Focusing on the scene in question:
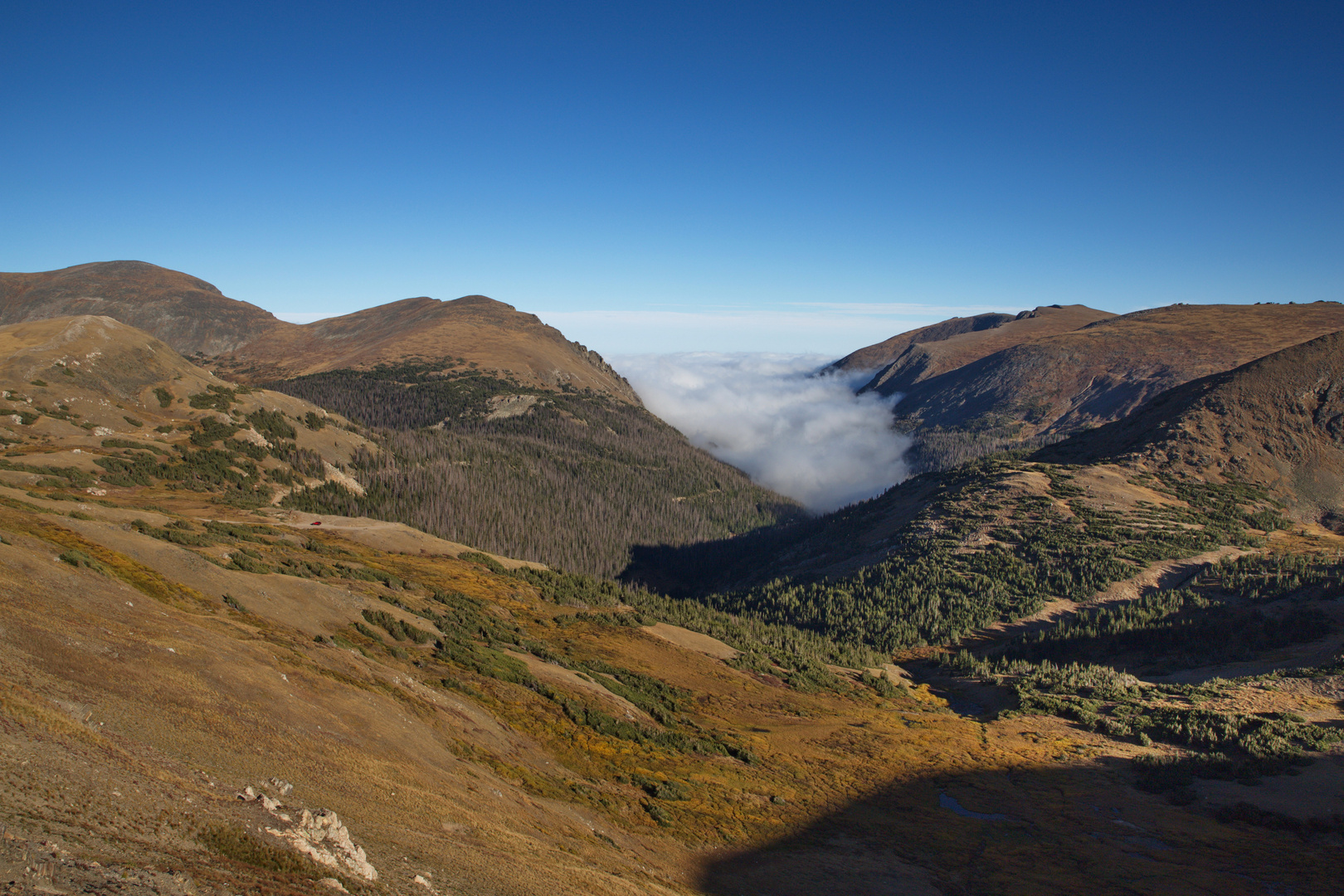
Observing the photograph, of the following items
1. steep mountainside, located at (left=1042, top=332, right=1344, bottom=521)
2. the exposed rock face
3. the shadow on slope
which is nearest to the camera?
the exposed rock face

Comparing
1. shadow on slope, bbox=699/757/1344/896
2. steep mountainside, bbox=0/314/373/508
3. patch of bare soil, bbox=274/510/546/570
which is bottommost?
shadow on slope, bbox=699/757/1344/896

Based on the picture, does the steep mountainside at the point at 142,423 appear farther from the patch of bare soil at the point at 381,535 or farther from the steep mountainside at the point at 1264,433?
the steep mountainside at the point at 1264,433

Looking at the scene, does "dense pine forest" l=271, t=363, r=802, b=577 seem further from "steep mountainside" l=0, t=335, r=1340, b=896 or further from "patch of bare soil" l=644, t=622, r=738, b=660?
"patch of bare soil" l=644, t=622, r=738, b=660

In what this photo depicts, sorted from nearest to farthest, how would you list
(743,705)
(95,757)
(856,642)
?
(95,757), (743,705), (856,642)

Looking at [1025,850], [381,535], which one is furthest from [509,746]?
[381,535]

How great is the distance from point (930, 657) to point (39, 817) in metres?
70.7

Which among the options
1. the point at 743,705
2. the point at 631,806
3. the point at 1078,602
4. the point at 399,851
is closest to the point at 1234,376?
the point at 1078,602

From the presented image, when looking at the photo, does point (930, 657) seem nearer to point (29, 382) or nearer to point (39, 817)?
point (39, 817)

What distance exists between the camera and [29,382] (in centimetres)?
8312

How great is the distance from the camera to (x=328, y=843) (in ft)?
45.3

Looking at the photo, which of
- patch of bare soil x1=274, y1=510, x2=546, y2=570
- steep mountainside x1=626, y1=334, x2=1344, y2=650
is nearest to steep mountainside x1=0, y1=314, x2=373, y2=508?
patch of bare soil x1=274, y1=510, x2=546, y2=570

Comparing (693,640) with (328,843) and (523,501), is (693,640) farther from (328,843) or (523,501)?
(523,501)

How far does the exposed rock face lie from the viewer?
13172 millimetres

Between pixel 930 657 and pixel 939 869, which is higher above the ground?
pixel 939 869
